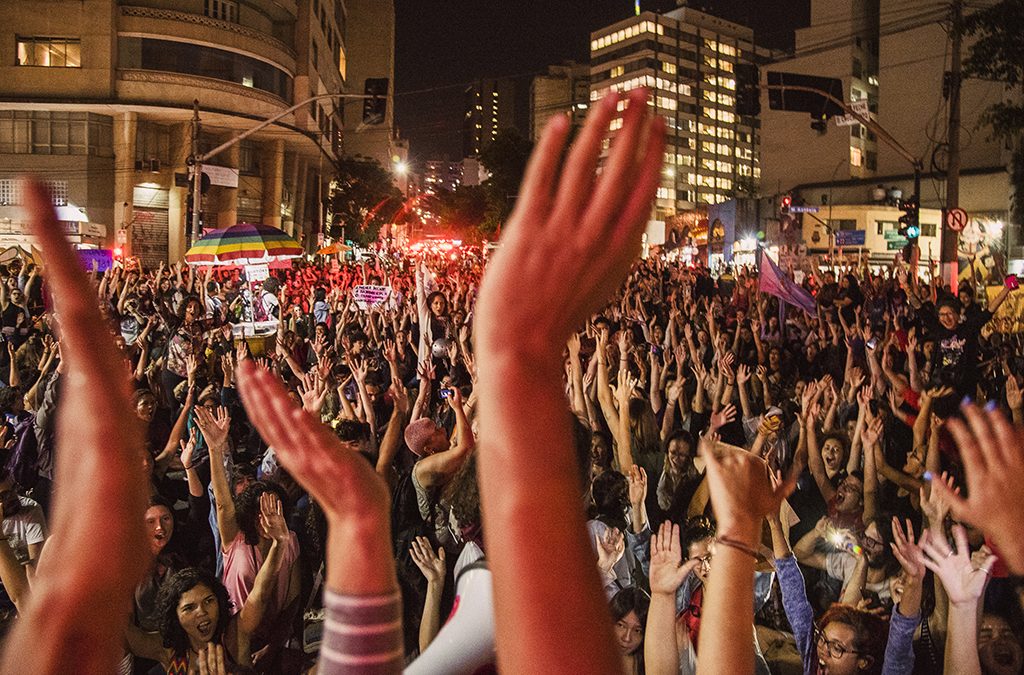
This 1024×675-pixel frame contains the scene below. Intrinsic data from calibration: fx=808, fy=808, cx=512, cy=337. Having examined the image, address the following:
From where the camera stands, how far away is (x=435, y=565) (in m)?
3.64

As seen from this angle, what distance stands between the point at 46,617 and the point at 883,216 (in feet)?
168

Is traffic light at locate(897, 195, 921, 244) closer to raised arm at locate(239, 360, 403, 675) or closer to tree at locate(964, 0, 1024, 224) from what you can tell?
tree at locate(964, 0, 1024, 224)

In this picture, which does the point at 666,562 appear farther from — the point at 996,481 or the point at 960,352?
the point at 960,352

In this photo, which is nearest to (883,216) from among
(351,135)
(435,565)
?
(435,565)

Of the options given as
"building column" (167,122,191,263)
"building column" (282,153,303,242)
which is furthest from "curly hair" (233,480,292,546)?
"building column" (282,153,303,242)

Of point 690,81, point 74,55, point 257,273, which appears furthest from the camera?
point 690,81

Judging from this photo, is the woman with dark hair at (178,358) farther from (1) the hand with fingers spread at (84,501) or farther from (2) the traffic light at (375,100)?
(2) the traffic light at (375,100)

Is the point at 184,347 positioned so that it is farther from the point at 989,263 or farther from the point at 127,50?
the point at 127,50

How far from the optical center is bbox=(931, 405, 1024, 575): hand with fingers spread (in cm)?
174

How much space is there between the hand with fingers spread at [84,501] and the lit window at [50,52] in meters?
48.8

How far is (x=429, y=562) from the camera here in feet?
11.9

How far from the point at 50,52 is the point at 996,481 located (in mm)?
50012

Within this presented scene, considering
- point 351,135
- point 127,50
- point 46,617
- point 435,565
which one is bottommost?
point 435,565

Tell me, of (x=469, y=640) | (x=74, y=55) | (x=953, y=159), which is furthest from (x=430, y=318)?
(x=74, y=55)
